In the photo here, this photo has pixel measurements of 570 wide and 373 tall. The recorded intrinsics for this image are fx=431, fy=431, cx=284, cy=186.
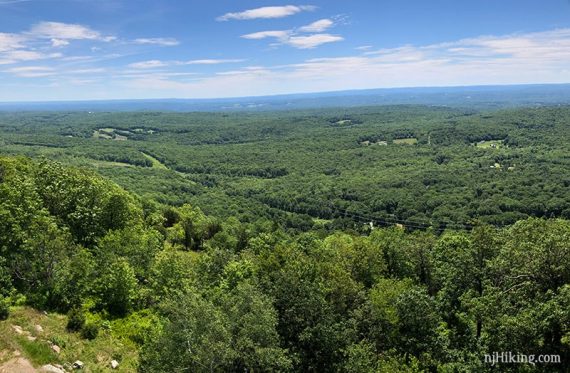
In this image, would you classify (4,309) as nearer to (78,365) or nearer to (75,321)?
(75,321)

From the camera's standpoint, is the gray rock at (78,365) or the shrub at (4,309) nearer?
the gray rock at (78,365)

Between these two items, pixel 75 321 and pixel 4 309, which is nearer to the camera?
pixel 4 309

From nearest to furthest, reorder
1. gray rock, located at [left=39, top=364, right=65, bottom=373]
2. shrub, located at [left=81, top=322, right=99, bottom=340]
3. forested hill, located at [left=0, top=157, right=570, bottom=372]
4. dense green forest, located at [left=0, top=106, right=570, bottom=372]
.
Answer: gray rock, located at [left=39, top=364, right=65, bottom=373], forested hill, located at [left=0, top=157, right=570, bottom=372], dense green forest, located at [left=0, top=106, right=570, bottom=372], shrub, located at [left=81, top=322, right=99, bottom=340]

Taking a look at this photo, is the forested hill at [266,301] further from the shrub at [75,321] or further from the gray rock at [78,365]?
the gray rock at [78,365]

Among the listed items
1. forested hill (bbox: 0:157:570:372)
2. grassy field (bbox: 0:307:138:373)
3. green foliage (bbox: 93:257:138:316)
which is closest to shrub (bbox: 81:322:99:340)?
forested hill (bbox: 0:157:570:372)

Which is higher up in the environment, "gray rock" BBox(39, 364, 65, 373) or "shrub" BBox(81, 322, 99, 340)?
"gray rock" BBox(39, 364, 65, 373)

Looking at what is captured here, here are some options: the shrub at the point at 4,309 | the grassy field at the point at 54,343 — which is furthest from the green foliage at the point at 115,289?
the shrub at the point at 4,309

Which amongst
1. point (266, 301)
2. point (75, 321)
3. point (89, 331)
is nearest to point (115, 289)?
point (75, 321)

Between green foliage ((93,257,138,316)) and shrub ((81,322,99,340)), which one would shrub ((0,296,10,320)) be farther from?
green foliage ((93,257,138,316))
